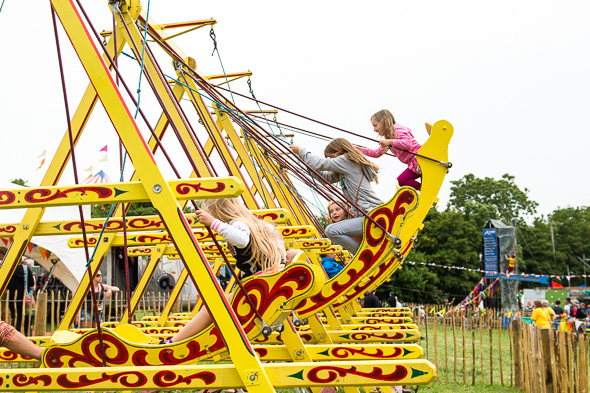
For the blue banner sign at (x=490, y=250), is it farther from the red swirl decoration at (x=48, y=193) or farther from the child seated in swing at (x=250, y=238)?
the red swirl decoration at (x=48, y=193)

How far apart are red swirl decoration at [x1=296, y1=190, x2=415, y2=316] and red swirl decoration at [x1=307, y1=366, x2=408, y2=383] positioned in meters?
1.65

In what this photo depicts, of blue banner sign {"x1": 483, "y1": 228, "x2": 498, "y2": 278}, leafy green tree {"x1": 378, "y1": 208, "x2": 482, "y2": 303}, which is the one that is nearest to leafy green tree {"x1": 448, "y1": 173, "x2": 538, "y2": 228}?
leafy green tree {"x1": 378, "y1": 208, "x2": 482, "y2": 303}

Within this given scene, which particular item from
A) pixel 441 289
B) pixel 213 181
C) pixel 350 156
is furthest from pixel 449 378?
pixel 441 289

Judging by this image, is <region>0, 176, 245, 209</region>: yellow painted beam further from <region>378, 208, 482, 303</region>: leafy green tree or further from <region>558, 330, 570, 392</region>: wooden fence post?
<region>378, 208, 482, 303</region>: leafy green tree

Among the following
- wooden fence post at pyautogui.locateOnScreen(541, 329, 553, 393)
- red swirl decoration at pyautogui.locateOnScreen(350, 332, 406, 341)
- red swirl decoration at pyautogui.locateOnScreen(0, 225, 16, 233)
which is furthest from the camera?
wooden fence post at pyautogui.locateOnScreen(541, 329, 553, 393)

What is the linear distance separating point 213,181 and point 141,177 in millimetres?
313

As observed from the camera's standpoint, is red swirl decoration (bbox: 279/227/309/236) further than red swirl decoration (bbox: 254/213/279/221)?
Yes

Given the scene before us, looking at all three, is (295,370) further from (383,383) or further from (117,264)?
(117,264)

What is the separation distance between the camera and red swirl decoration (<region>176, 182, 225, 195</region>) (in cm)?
240

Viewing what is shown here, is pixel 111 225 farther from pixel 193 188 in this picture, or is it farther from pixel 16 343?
pixel 193 188

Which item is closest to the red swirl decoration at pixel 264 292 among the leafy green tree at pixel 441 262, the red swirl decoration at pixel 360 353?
the red swirl decoration at pixel 360 353

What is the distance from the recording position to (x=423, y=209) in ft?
14.0

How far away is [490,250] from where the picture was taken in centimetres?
2773

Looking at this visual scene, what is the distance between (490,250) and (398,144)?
2488 centimetres
